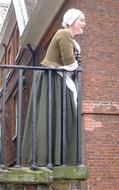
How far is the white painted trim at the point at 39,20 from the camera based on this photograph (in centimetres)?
1324

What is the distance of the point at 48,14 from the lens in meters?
13.9

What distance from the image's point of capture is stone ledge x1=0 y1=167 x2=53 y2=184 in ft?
11.9

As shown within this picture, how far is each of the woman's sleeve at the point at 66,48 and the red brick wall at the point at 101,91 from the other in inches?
237

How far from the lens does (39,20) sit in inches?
576

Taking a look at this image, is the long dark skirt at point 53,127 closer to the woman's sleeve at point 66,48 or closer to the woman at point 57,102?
the woman at point 57,102

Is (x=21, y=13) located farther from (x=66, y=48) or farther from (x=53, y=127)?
(x=53, y=127)

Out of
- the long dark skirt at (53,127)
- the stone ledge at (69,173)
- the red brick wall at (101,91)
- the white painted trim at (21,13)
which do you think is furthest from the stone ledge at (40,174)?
the white painted trim at (21,13)

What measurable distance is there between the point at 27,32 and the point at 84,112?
6.00 meters

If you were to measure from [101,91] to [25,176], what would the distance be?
7327 millimetres

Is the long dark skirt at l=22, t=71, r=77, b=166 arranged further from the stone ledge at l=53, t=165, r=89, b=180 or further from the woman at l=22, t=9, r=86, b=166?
the stone ledge at l=53, t=165, r=89, b=180

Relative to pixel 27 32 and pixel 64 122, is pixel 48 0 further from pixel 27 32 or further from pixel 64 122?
pixel 64 122

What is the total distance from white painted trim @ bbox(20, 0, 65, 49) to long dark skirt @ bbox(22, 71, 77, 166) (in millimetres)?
8574

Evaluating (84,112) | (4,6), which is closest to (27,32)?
(84,112)

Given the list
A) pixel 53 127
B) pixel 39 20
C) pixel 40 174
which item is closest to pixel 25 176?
pixel 40 174
